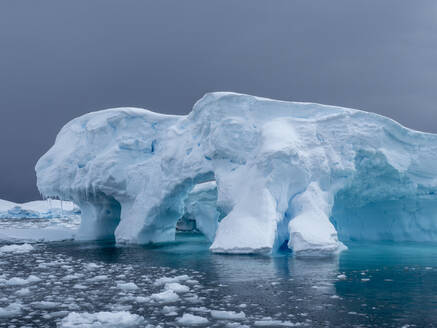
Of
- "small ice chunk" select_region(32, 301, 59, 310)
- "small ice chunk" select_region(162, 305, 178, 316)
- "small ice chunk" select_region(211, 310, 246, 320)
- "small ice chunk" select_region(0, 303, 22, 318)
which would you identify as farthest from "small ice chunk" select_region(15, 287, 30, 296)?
"small ice chunk" select_region(211, 310, 246, 320)

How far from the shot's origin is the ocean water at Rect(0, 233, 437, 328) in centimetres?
669

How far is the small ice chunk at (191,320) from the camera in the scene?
650 cm

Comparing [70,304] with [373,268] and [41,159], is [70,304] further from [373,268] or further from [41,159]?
[41,159]

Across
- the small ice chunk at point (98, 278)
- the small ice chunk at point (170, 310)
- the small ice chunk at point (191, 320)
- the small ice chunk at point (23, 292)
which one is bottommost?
the small ice chunk at point (98, 278)

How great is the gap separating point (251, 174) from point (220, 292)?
796 centimetres

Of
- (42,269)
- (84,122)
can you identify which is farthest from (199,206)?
(42,269)

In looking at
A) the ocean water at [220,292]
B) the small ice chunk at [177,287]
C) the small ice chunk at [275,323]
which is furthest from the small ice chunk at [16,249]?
the small ice chunk at [275,323]

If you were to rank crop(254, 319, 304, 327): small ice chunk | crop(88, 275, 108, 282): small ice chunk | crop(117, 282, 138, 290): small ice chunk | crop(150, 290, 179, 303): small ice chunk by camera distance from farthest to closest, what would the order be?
crop(88, 275, 108, 282): small ice chunk, crop(117, 282, 138, 290): small ice chunk, crop(150, 290, 179, 303): small ice chunk, crop(254, 319, 304, 327): small ice chunk

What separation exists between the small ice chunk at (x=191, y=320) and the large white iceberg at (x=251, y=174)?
293 inches

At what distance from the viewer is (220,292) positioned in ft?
28.7

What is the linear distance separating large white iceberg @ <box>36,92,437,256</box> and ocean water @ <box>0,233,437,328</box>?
85.5 inches

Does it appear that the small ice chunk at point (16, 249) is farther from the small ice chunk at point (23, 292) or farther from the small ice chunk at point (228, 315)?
the small ice chunk at point (228, 315)

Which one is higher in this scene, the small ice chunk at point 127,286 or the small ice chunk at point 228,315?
the small ice chunk at point 228,315

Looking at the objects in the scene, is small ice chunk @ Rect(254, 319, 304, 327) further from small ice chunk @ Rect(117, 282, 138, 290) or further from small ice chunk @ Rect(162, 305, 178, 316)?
small ice chunk @ Rect(117, 282, 138, 290)
